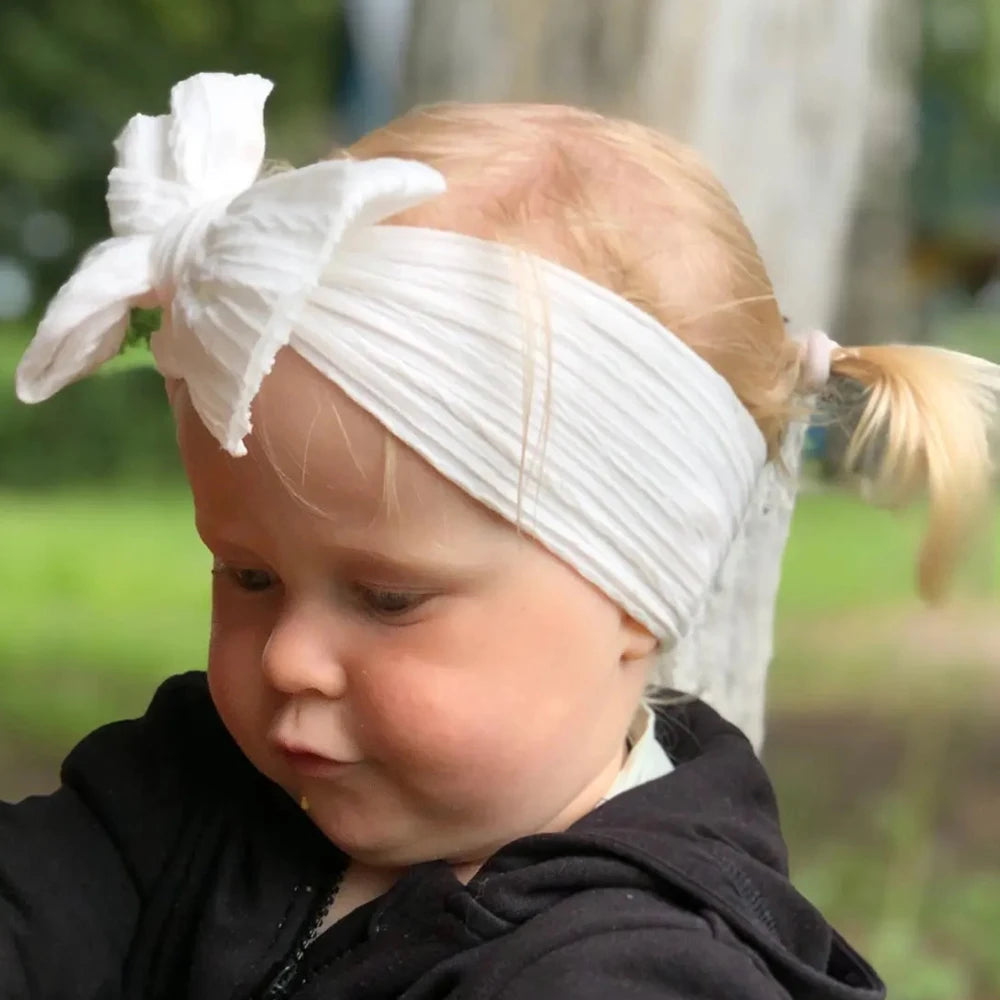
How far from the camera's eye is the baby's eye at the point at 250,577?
742 mm

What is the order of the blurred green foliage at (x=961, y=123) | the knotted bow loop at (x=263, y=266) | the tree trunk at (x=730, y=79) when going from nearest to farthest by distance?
the knotted bow loop at (x=263, y=266) < the tree trunk at (x=730, y=79) < the blurred green foliage at (x=961, y=123)

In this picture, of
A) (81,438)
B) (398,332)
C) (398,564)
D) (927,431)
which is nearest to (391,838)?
(398,564)

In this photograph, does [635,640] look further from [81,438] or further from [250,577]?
[81,438]

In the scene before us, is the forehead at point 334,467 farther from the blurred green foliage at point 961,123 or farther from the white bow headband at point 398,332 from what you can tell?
the blurred green foliage at point 961,123

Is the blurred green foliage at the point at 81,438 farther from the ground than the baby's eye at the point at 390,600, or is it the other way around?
the baby's eye at the point at 390,600

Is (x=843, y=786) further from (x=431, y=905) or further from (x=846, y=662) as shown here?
(x=431, y=905)

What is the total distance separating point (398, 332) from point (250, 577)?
186 millimetres

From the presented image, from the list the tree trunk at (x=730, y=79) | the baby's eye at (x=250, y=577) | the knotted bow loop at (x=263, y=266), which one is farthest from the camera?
the tree trunk at (x=730, y=79)

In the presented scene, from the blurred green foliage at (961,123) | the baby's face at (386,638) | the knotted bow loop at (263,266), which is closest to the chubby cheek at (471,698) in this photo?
the baby's face at (386,638)

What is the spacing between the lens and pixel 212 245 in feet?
2.13

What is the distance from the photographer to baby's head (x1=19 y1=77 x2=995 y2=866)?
Answer: 0.65 metres

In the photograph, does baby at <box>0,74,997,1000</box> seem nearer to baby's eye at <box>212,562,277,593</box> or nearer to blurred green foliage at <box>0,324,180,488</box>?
baby's eye at <box>212,562,277,593</box>

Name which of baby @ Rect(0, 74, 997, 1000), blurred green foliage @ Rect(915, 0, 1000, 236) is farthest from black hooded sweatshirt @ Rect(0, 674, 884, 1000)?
blurred green foliage @ Rect(915, 0, 1000, 236)

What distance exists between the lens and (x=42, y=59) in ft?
6.99
